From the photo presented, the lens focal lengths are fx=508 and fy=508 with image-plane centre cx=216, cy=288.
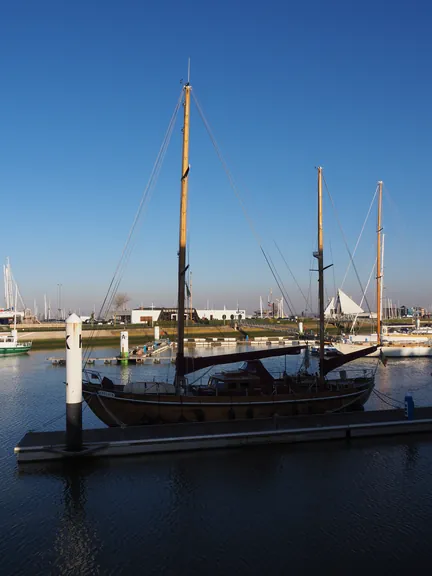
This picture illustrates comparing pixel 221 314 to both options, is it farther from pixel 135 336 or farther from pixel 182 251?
pixel 182 251

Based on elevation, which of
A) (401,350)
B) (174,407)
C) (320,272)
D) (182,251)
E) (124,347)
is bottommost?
(401,350)

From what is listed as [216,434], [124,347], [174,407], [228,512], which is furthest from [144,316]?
[228,512]

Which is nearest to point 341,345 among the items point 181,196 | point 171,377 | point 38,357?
point 171,377

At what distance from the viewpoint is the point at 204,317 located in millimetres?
183250

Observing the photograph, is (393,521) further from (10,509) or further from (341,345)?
(341,345)

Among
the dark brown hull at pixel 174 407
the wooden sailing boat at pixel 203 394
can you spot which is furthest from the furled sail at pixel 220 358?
the dark brown hull at pixel 174 407

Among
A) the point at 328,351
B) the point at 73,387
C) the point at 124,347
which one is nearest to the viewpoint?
the point at 73,387

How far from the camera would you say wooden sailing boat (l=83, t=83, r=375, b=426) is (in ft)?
92.5

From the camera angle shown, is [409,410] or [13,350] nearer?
[409,410]

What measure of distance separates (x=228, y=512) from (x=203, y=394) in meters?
11.2

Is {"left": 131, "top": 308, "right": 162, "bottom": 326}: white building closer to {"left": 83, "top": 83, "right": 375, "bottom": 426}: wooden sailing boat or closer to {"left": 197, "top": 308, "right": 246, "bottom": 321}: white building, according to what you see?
{"left": 197, "top": 308, "right": 246, "bottom": 321}: white building

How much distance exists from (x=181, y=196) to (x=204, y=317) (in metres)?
154

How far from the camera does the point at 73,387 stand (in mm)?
23234

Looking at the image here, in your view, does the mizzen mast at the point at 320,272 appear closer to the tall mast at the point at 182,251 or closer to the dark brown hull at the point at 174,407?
the dark brown hull at the point at 174,407
